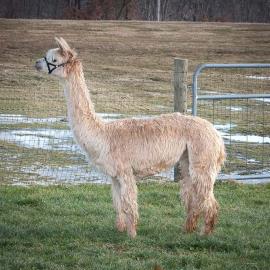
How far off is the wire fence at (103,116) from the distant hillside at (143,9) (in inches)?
618

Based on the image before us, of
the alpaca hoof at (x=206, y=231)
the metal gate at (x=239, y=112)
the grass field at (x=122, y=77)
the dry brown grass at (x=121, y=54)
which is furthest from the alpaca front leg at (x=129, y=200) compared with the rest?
the dry brown grass at (x=121, y=54)

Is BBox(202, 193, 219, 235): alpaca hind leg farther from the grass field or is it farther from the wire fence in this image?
the grass field

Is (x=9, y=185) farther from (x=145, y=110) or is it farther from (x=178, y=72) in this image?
(x=145, y=110)

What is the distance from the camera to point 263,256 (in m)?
7.10

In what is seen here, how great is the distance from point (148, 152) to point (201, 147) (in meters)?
0.50

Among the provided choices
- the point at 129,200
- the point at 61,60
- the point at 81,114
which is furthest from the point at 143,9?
the point at 129,200

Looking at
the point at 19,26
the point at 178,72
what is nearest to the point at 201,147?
the point at 178,72

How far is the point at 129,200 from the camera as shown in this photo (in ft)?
25.2

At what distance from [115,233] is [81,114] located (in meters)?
1.16

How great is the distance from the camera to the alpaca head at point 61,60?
7.89 m

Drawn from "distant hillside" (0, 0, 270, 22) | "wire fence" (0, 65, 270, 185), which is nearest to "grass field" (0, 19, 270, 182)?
"wire fence" (0, 65, 270, 185)

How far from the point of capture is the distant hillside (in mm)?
39656

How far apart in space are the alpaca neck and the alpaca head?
53mm

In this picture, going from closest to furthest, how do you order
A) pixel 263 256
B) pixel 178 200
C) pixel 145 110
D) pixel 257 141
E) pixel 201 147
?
1. pixel 263 256
2. pixel 201 147
3. pixel 178 200
4. pixel 257 141
5. pixel 145 110
